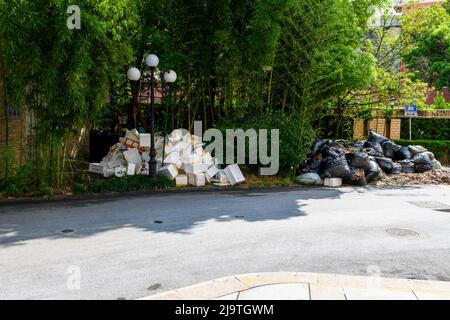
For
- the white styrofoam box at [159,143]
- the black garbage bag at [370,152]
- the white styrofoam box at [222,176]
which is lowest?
the white styrofoam box at [222,176]

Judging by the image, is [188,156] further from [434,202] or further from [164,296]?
[164,296]

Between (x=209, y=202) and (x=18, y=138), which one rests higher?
(x=18, y=138)

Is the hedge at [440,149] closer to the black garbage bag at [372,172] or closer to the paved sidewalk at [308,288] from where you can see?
the black garbage bag at [372,172]

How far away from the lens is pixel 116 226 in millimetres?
6172

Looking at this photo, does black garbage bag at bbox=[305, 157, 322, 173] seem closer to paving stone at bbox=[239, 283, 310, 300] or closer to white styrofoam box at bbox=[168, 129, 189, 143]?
white styrofoam box at bbox=[168, 129, 189, 143]

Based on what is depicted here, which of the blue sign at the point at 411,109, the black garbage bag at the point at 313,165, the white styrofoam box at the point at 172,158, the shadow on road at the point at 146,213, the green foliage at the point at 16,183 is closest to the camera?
the shadow on road at the point at 146,213

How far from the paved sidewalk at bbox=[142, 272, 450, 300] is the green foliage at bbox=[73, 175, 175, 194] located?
537 cm

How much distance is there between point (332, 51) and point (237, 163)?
11.9 feet

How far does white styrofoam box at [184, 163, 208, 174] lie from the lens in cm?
977

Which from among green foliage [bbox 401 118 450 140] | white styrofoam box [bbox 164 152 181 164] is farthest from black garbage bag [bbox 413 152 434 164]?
white styrofoam box [bbox 164 152 181 164]

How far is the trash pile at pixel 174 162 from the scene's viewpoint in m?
9.77

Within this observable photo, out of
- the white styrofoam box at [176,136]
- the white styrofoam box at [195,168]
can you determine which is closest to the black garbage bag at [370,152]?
the white styrofoam box at [195,168]

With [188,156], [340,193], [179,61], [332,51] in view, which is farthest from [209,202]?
[332,51]

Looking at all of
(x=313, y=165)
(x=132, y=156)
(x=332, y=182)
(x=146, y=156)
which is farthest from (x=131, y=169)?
(x=332, y=182)
